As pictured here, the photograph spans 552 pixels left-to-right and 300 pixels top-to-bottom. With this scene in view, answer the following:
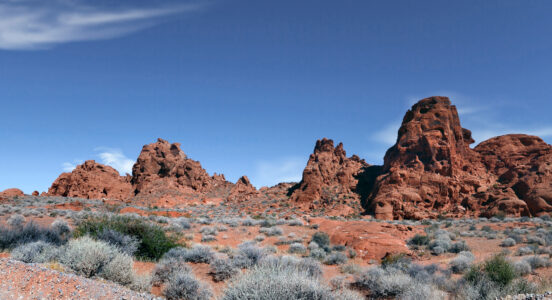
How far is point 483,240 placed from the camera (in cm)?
1967

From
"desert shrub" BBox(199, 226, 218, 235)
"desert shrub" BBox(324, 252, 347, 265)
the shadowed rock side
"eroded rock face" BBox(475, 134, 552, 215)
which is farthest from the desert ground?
"eroded rock face" BBox(475, 134, 552, 215)

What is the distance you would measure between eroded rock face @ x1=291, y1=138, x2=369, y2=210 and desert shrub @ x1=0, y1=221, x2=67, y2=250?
3894 cm

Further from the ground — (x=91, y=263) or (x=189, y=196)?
(x=189, y=196)

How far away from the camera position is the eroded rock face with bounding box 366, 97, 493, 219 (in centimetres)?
4084

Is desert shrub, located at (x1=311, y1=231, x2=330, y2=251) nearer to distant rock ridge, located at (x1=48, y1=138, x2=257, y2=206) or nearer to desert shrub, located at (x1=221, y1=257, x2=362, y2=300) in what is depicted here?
desert shrub, located at (x1=221, y1=257, x2=362, y2=300)

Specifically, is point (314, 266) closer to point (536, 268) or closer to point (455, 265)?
point (455, 265)

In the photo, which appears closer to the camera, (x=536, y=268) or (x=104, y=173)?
(x=536, y=268)

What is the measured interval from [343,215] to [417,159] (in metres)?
14.2

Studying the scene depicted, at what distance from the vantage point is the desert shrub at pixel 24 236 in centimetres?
1023

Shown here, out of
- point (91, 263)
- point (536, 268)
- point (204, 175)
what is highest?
point (204, 175)

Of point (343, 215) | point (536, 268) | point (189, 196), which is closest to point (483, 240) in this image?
point (536, 268)

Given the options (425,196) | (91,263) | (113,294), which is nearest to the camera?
(113,294)

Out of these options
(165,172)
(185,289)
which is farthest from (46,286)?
(165,172)

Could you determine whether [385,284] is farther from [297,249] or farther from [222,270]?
[297,249]
